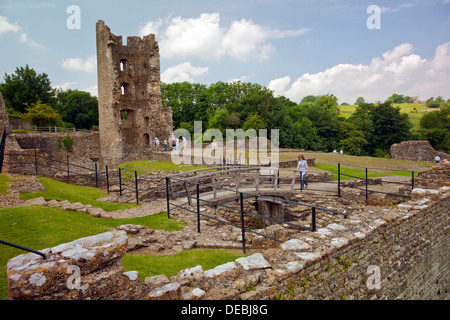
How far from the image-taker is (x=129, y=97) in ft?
91.6

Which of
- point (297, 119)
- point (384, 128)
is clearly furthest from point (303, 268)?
point (384, 128)

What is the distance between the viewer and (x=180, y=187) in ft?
39.5

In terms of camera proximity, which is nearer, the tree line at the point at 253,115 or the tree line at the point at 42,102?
the tree line at the point at 42,102

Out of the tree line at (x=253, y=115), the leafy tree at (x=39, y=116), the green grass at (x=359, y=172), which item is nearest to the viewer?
the green grass at (x=359, y=172)

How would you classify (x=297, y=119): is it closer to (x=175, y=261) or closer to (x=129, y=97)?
(x=129, y=97)

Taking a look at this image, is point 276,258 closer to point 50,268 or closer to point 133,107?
point 50,268

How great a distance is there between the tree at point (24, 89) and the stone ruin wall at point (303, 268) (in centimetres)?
4449

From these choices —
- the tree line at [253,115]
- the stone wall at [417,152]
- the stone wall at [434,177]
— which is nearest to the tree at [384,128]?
the tree line at [253,115]

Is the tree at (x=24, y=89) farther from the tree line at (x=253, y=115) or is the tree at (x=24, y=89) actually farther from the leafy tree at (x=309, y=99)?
the leafy tree at (x=309, y=99)

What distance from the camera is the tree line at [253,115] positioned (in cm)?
3981

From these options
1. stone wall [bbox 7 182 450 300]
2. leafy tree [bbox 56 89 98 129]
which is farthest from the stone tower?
stone wall [bbox 7 182 450 300]

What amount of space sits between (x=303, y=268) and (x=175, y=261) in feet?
7.58
